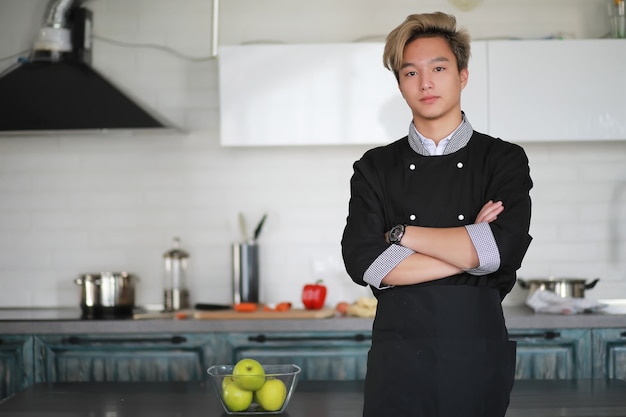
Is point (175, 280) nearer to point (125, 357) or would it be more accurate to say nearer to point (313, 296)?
point (125, 357)

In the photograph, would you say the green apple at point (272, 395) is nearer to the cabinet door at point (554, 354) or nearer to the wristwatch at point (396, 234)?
the wristwatch at point (396, 234)

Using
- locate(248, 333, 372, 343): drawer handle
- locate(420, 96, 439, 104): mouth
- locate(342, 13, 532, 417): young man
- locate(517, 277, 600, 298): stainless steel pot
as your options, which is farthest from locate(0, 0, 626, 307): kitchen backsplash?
locate(420, 96, 439, 104): mouth

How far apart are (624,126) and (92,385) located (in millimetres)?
2777

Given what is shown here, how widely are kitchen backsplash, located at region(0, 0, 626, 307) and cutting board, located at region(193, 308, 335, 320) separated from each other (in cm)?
48

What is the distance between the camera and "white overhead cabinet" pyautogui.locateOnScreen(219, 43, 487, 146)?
4379 mm

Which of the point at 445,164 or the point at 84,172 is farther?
the point at 84,172

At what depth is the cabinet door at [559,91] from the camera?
4.35 metres

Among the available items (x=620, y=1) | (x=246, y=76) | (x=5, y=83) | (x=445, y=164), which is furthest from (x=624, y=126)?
(x=5, y=83)

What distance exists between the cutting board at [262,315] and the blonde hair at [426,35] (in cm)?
195

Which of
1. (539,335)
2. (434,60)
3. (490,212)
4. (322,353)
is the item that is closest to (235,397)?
(490,212)

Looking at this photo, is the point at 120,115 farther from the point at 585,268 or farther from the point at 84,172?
the point at 585,268

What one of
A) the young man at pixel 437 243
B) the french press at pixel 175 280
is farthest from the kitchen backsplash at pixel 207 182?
the young man at pixel 437 243

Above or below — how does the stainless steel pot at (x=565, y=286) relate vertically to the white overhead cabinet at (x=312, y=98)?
below

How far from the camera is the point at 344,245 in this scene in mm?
2523
